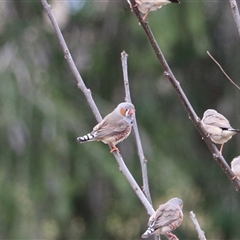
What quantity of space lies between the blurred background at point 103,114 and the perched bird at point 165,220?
302 centimetres

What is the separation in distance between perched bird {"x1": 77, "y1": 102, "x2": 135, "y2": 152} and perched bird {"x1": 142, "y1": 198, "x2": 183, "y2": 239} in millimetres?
515

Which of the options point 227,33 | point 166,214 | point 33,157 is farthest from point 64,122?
point 166,214

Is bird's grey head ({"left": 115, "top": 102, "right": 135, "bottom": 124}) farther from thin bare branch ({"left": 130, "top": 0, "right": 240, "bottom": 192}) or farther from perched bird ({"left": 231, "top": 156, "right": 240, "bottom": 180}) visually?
thin bare branch ({"left": 130, "top": 0, "right": 240, "bottom": 192})

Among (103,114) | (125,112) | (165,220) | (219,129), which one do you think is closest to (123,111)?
(125,112)

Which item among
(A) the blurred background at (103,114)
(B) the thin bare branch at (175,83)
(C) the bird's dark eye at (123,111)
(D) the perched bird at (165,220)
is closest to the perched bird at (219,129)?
(D) the perched bird at (165,220)

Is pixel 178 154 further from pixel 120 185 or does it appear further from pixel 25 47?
pixel 25 47

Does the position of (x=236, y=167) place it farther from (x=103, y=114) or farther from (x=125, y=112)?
(x=103, y=114)

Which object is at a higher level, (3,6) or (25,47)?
(3,6)

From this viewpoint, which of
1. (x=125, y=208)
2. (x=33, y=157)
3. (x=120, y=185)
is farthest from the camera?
(x=125, y=208)

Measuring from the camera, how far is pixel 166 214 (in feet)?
12.3

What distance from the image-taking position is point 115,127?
4.39 m

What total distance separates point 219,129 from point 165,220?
0.68 meters

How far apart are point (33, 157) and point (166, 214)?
3.40 meters

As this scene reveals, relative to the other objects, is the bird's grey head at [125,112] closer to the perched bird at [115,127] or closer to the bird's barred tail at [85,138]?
the perched bird at [115,127]
